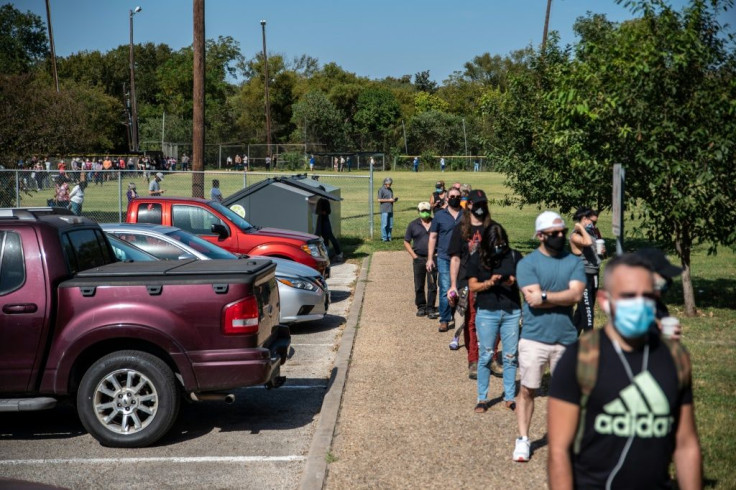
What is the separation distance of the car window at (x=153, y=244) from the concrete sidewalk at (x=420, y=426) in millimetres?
2719

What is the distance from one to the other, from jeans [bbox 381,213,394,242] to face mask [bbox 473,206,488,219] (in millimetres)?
17732

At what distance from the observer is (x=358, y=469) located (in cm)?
666

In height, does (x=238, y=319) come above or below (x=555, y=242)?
below

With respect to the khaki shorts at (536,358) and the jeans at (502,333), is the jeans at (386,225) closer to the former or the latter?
the jeans at (502,333)

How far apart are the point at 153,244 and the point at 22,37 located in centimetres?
11130

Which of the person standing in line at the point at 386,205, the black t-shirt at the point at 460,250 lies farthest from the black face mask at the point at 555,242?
the person standing in line at the point at 386,205

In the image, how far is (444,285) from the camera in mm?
12094

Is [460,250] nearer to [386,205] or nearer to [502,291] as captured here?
[502,291]

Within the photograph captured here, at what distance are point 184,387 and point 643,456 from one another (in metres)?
4.89

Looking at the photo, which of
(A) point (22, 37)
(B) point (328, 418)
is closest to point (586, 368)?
(B) point (328, 418)

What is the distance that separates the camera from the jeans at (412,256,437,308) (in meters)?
13.2

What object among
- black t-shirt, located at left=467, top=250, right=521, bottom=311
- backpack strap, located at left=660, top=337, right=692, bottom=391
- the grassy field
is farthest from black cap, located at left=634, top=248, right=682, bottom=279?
black t-shirt, located at left=467, top=250, right=521, bottom=311

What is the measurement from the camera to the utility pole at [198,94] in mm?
22531

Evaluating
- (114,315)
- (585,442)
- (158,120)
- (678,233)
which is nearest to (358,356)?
(114,315)
